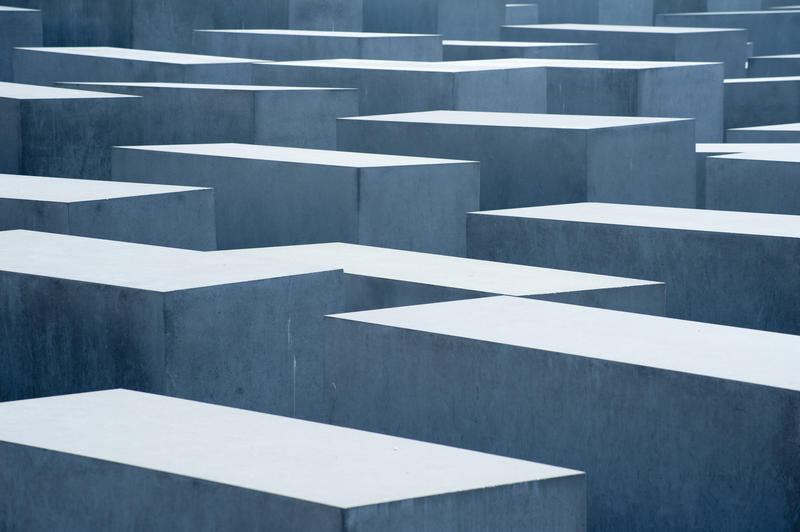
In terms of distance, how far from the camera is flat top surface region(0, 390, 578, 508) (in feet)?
11.9

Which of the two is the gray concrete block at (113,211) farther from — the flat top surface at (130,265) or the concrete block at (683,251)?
the concrete block at (683,251)

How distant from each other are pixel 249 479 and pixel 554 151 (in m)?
6.40

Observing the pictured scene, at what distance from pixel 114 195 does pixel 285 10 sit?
11.2 meters

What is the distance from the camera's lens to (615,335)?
5.27 metres

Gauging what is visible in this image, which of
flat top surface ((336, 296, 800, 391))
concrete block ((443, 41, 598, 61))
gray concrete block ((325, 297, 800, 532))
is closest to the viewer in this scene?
gray concrete block ((325, 297, 800, 532))

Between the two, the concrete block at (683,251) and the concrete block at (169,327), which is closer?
the concrete block at (169,327)

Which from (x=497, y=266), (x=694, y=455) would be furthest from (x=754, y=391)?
(x=497, y=266)

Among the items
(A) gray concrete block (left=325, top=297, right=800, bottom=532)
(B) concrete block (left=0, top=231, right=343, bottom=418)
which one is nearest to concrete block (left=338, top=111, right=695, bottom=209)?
(B) concrete block (left=0, top=231, right=343, bottom=418)

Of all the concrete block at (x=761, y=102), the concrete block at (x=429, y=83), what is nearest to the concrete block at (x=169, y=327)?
the concrete block at (x=429, y=83)

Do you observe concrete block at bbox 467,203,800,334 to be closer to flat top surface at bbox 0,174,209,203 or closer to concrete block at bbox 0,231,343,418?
flat top surface at bbox 0,174,209,203

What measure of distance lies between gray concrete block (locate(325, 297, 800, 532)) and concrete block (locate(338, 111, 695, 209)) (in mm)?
4075

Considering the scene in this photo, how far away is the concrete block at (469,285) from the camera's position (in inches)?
254

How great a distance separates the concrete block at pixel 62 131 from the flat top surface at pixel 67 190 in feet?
5.44

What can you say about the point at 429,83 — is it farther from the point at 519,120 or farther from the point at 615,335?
the point at 615,335
